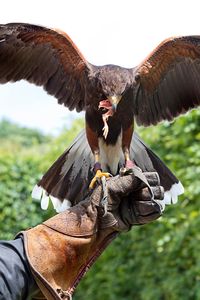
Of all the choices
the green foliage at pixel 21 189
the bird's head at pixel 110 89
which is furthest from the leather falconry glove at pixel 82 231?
the green foliage at pixel 21 189

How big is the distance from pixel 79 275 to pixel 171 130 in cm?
399

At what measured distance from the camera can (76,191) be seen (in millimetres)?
4230

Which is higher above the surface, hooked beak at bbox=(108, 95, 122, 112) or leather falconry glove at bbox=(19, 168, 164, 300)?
hooked beak at bbox=(108, 95, 122, 112)

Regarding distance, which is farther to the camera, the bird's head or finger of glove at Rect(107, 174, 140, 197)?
the bird's head

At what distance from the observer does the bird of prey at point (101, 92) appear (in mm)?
4223

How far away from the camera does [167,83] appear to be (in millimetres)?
4910

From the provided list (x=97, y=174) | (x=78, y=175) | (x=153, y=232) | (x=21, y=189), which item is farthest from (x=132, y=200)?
(x=21, y=189)

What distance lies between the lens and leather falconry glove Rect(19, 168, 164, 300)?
99.1 inches

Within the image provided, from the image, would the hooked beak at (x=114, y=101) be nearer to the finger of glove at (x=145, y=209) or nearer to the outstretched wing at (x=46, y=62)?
the outstretched wing at (x=46, y=62)

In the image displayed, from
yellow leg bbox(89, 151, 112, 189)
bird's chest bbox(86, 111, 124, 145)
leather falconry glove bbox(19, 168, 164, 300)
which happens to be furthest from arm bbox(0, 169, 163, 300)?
bird's chest bbox(86, 111, 124, 145)

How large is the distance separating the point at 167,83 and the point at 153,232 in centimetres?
213

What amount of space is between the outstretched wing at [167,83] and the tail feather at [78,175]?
0.24 m

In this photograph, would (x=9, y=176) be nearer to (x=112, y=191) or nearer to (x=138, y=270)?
(x=138, y=270)

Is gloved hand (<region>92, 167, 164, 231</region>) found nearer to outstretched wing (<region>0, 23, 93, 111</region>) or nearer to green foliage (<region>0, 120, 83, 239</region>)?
outstretched wing (<region>0, 23, 93, 111</region>)
